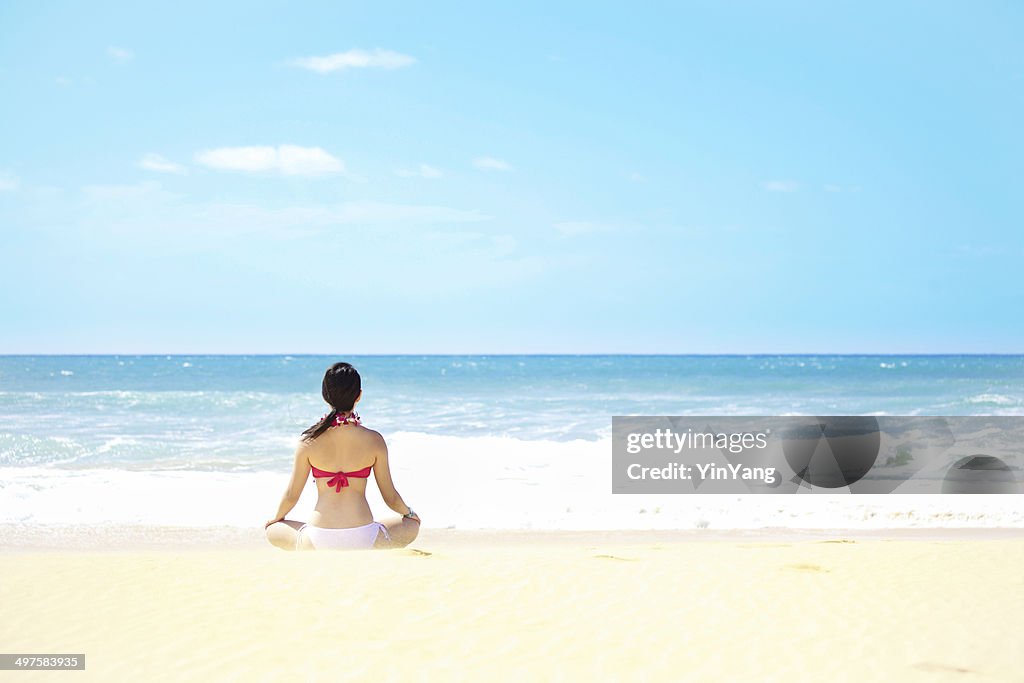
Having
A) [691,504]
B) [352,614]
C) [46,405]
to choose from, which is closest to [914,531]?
[691,504]

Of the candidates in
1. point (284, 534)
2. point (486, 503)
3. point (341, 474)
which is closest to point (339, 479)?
point (341, 474)

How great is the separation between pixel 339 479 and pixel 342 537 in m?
0.43

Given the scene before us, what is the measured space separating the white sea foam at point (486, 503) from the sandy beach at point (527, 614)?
2820 mm

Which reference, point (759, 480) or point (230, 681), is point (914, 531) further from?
point (230, 681)

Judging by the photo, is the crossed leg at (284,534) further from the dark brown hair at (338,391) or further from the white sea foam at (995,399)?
the white sea foam at (995,399)

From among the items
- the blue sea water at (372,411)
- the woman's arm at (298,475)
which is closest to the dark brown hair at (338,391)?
the woman's arm at (298,475)

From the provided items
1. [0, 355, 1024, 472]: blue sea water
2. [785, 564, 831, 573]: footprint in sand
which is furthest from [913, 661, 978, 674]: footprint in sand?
[0, 355, 1024, 472]: blue sea water

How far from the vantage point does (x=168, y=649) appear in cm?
427

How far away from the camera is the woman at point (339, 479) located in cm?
568

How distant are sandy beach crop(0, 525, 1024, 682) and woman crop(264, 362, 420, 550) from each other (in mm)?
153

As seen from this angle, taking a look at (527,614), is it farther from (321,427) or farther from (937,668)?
(937,668)

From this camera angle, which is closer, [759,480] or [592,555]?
[592,555]

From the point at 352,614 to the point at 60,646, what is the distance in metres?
1.49

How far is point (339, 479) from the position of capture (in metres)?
5.82
